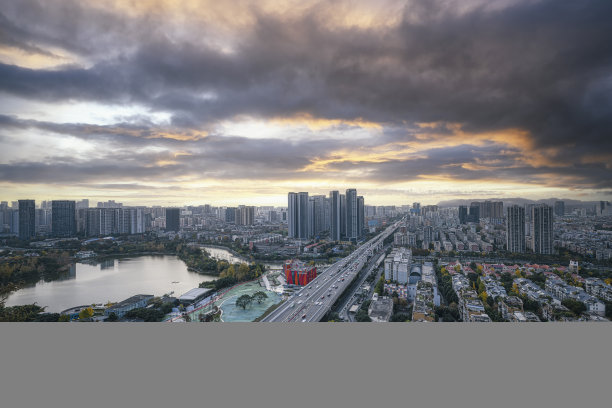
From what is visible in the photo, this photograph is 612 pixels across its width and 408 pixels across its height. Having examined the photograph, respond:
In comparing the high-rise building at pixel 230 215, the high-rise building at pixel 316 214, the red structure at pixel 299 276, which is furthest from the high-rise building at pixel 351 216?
the high-rise building at pixel 230 215

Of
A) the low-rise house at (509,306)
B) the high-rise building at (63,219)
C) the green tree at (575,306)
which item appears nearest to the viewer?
the green tree at (575,306)

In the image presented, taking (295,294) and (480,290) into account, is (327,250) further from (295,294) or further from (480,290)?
(480,290)

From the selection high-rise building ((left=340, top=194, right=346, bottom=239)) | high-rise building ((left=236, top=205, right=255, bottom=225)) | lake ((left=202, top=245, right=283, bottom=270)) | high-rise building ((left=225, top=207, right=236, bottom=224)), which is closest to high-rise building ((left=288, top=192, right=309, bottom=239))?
A: lake ((left=202, top=245, right=283, bottom=270))

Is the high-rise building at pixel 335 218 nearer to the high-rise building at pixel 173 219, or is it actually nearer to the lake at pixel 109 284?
the lake at pixel 109 284

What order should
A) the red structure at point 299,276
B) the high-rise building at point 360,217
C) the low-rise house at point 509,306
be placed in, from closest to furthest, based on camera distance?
1. the low-rise house at point 509,306
2. the red structure at point 299,276
3. the high-rise building at point 360,217

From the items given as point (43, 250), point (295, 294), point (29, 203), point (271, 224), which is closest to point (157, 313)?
point (295, 294)
